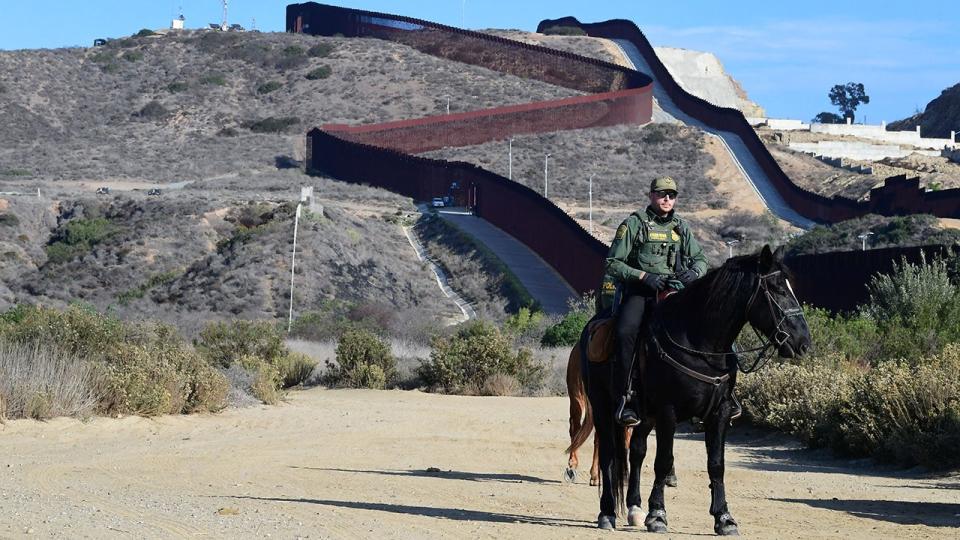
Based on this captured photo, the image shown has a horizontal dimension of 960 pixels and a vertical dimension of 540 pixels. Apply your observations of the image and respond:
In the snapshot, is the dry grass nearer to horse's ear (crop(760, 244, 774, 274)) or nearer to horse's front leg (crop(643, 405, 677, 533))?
horse's front leg (crop(643, 405, 677, 533))

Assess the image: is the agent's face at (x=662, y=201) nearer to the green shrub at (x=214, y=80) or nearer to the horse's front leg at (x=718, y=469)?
the horse's front leg at (x=718, y=469)

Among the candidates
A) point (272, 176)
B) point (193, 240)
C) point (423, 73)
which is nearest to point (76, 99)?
point (423, 73)

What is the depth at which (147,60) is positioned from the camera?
129 metres

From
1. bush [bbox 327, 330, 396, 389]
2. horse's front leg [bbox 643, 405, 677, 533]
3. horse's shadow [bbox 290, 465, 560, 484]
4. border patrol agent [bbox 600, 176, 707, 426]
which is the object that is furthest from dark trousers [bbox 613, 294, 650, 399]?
bush [bbox 327, 330, 396, 389]

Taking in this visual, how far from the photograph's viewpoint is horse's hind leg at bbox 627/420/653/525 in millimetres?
11672

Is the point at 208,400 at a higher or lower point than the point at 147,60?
lower

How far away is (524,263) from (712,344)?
4707 centimetres

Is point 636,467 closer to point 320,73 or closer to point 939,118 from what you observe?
point 320,73

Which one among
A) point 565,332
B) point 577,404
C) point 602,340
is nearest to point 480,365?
point 565,332

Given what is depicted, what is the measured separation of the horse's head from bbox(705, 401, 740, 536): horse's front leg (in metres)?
0.72

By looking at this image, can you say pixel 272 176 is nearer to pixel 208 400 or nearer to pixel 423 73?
pixel 423 73

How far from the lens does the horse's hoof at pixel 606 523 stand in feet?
38.2

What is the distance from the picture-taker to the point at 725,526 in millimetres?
11109

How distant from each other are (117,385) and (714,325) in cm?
1229
